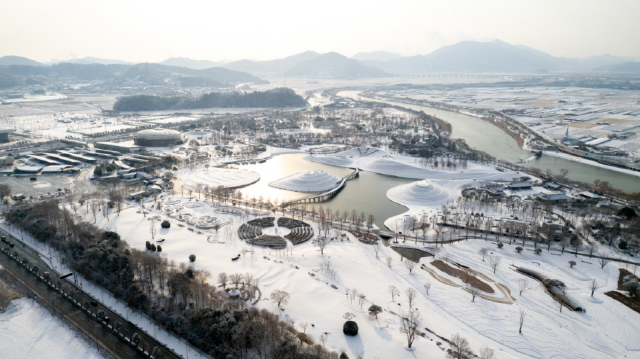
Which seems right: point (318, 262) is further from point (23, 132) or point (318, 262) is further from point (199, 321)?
point (23, 132)

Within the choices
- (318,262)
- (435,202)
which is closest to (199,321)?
(318,262)

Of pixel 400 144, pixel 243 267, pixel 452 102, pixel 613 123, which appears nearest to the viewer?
pixel 243 267

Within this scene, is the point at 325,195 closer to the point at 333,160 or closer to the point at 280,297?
the point at 333,160

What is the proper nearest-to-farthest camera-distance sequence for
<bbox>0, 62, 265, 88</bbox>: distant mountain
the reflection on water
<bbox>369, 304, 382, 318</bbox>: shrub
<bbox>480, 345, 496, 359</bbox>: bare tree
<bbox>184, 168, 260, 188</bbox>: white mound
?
<bbox>480, 345, 496, 359</bbox>: bare tree, <bbox>369, 304, 382, 318</bbox>: shrub, the reflection on water, <bbox>184, 168, 260, 188</bbox>: white mound, <bbox>0, 62, 265, 88</bbox>: distant mountain

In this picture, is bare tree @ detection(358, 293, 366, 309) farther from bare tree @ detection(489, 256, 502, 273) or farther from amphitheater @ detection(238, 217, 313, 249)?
bare tree @ detection(489, 256, 502, 273)

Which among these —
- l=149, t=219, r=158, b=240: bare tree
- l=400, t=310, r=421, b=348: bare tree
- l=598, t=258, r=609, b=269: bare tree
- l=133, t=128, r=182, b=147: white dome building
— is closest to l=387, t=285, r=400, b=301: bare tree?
l=400, t=310, r=421, b=348: bare tree

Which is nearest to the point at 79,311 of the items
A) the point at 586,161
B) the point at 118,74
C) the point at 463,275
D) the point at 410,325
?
the point at 410,325

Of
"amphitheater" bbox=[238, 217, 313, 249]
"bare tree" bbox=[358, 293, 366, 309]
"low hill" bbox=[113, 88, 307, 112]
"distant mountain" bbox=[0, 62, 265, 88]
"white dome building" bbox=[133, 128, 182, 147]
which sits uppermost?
"distant mountain" bbox=[0, 62, 265, 88]
